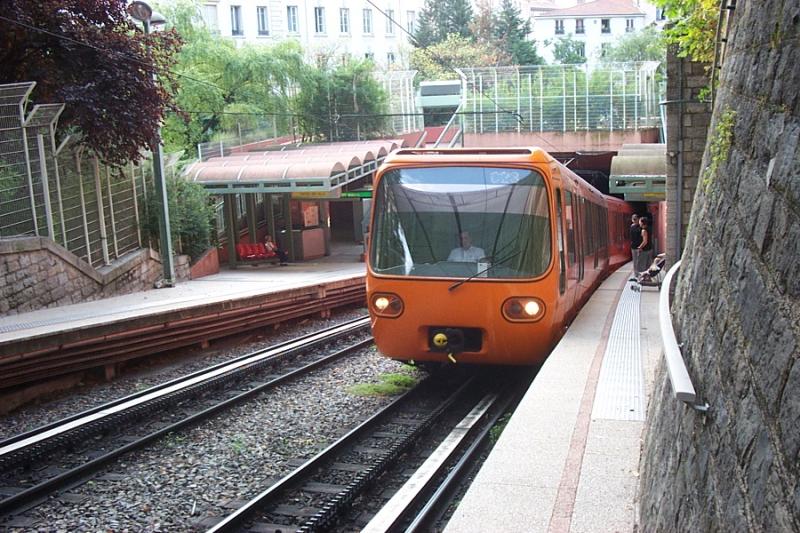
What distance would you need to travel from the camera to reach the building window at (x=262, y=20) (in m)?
58.2

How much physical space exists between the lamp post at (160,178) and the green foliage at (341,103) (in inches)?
720

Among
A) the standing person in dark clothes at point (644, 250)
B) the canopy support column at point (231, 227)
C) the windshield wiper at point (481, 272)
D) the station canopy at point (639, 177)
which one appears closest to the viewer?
the windshield wiper at point (481, 272)

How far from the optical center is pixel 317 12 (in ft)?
196

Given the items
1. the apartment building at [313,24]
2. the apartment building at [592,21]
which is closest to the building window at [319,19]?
the apartment building at [313,24]

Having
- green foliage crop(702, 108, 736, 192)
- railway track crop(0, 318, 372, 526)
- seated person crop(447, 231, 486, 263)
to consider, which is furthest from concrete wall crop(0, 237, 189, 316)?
green foliage crop(702, 108, 736, 192)

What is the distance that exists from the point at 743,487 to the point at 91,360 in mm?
10550

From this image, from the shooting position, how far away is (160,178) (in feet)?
62.5

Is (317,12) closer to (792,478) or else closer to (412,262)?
(412,262)

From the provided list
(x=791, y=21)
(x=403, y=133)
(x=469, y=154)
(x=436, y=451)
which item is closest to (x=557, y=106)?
(x=403, y=133)

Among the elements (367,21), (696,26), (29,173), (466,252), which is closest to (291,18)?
(367,21)

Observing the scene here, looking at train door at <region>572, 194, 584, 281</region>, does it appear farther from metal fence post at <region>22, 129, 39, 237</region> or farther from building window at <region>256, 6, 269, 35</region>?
building window at <region>256, 6, 269, 35</region>

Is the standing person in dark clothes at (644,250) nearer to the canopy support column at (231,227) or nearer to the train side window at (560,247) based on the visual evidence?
the train side window at (560,247)

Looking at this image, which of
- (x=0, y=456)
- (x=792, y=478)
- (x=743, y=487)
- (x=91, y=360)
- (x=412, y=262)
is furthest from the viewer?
(x=91, y=360)

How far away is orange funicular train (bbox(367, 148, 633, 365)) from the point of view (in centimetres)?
905
